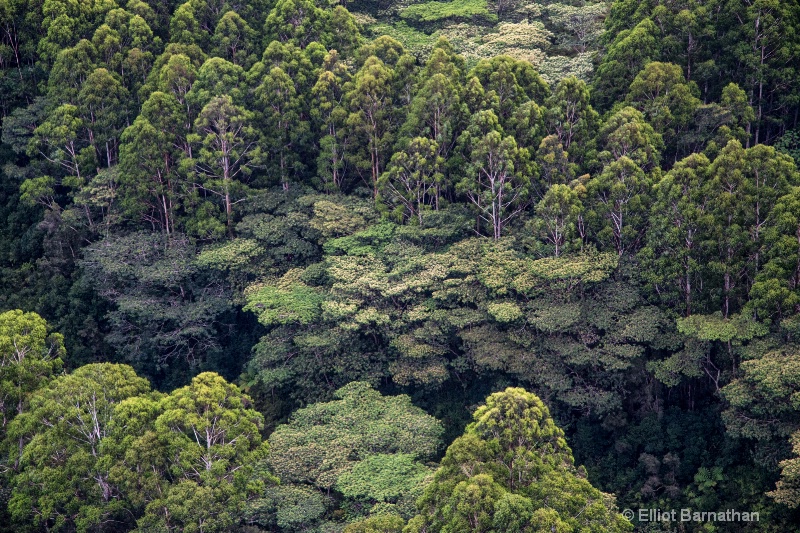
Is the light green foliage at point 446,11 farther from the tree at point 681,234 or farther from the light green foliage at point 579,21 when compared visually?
the tree at point 681,234

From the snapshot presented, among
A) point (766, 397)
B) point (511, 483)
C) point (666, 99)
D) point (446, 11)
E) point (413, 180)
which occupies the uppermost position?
point (446, 11)

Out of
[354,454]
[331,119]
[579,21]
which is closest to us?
[354,454]

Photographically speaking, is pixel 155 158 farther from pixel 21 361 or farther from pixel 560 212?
pixel 560 212

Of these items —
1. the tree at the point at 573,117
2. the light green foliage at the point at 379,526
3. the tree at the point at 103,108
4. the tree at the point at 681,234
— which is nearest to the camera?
the light green foliage at the point at 379,526

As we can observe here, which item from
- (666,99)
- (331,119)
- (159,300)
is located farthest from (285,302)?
(666,99)

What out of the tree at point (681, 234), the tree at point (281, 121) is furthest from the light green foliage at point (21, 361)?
the tree at point (681, 234)

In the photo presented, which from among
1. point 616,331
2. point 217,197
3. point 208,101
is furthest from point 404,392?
point 208,101

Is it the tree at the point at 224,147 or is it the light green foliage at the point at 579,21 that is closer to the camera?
the tree at the point at 224,147
